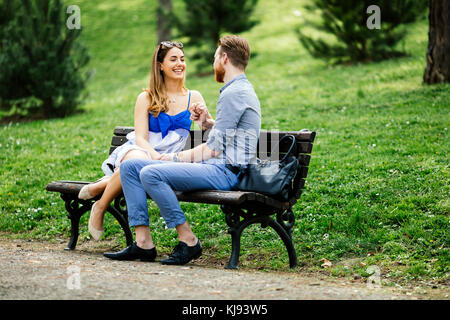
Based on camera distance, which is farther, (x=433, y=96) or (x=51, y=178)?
(x=433, y=96)

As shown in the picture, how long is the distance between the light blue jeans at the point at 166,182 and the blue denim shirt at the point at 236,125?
161 mm

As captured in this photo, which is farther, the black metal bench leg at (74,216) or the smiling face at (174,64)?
the black metal bench leg at (74,216)

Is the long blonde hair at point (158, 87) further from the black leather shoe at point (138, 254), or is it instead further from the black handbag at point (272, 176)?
the black leather shoe at point (138, 254)

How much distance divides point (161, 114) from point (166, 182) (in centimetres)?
92

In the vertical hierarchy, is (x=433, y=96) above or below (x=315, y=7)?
below

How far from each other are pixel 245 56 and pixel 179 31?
12404mm

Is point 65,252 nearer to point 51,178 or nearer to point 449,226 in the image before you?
point 51,178

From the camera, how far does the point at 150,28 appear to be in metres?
25.2

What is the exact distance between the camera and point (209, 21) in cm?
1616

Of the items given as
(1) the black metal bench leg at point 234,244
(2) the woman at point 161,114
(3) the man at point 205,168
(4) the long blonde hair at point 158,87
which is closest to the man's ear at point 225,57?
(3) the man at point 205,168

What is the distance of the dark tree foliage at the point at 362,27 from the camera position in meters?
13.8

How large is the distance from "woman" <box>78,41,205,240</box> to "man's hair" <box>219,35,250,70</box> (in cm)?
57
